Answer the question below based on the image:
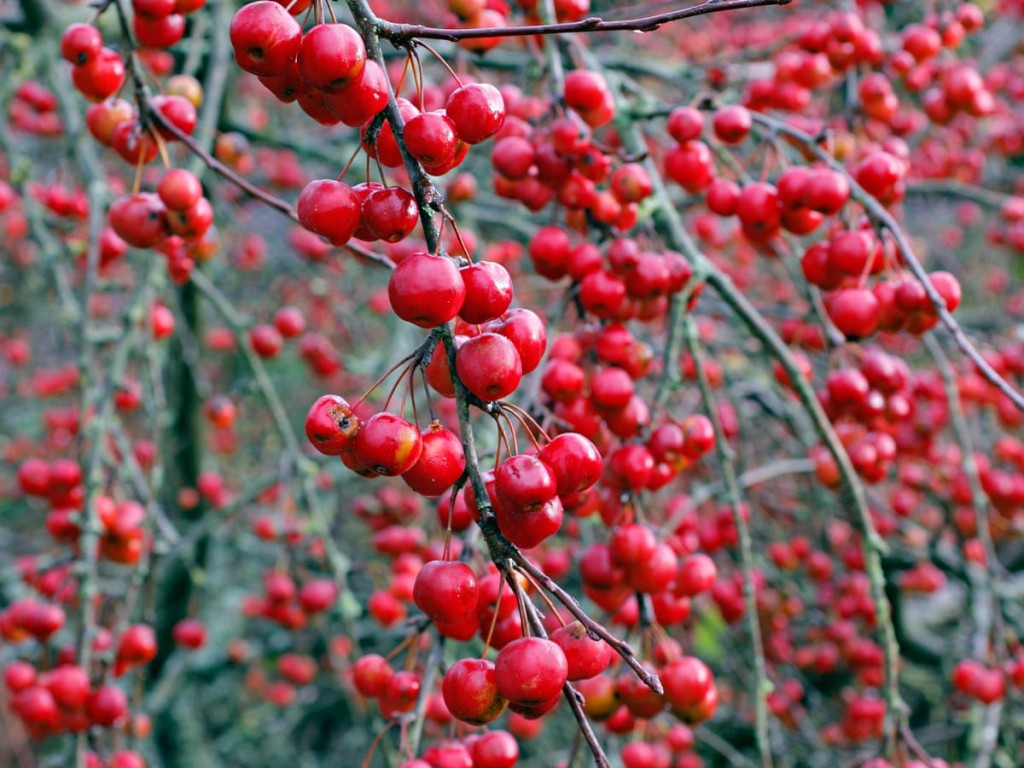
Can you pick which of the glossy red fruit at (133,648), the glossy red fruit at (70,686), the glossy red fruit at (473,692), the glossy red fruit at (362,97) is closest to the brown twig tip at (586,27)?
the glossy red fruit at (362,97)

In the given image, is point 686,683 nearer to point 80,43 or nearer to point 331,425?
point 331,425

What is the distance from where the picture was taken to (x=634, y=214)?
1.70m

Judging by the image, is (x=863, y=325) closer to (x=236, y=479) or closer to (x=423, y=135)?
(x=423, y=135)

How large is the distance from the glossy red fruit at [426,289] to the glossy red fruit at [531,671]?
34 cm

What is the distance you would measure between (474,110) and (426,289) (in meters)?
0.26

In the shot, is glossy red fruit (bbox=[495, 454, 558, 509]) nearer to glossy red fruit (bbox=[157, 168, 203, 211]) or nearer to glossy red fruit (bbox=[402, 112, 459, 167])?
glossy red fruit (bbox=[402, 112, 459, 167])

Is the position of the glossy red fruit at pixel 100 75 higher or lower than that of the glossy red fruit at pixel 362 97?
lower

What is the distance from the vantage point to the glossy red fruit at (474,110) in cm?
101

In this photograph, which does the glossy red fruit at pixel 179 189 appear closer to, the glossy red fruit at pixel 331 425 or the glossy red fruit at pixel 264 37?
the glossy red fruit at pixel 264 37

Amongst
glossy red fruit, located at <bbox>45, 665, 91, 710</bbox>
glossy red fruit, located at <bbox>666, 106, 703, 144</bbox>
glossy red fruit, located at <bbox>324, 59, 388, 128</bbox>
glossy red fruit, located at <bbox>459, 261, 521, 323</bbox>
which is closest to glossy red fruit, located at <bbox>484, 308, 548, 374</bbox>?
glossy red fruit, located at <bbox>459, 261, 521, 323</bbox>

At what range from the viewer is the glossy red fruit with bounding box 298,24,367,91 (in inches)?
34.8

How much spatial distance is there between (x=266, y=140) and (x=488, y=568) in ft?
7.47

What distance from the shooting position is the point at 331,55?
0.88 meters

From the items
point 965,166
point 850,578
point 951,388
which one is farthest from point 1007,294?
point 951,388
